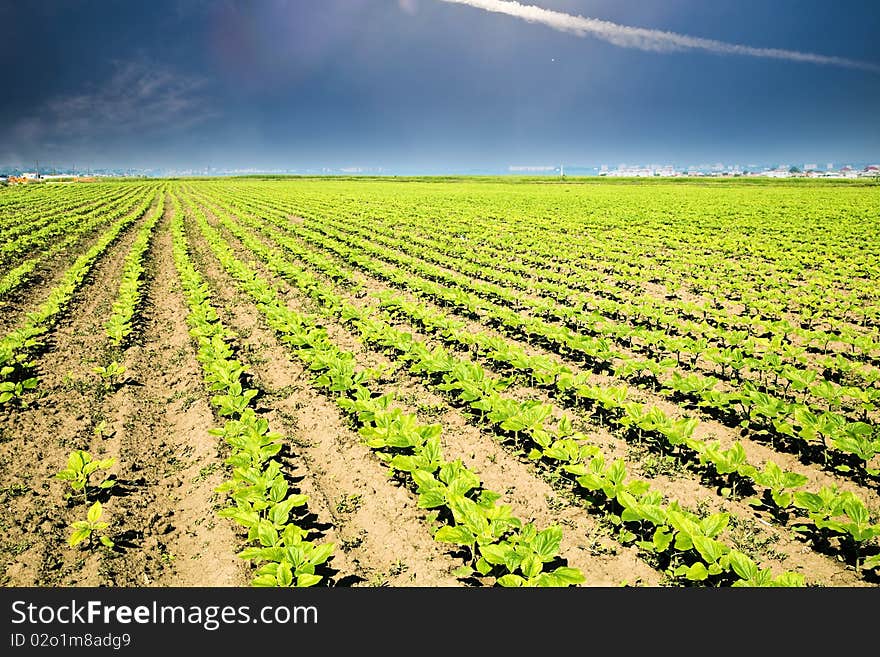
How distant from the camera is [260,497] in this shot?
12.0ft

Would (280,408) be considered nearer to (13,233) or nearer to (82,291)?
(82,291)

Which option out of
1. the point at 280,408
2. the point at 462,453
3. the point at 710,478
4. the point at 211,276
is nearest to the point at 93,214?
the point at 211,276

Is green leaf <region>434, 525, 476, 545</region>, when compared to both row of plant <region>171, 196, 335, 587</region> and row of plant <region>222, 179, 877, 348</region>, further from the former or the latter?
row of plant <region>222, 179, 877, 348</region>

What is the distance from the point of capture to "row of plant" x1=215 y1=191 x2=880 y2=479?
4.32m

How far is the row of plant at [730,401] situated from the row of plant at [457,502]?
2.87 metres

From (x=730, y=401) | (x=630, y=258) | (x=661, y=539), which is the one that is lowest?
(x=730, y=401)

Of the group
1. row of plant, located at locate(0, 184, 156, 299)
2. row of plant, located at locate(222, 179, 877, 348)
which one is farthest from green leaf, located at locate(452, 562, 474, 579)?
row of plant, located at locate(0, 184, 156, 299)

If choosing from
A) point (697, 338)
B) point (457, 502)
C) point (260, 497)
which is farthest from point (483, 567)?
point (697, 338)

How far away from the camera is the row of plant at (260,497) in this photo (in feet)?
9.83

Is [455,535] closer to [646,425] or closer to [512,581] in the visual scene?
[512,581]

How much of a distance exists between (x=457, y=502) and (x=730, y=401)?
4.34 metres

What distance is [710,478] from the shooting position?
14.3 feet

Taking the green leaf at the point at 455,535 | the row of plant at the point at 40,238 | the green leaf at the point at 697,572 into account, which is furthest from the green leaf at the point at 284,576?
the row of plant at the point at 40,238

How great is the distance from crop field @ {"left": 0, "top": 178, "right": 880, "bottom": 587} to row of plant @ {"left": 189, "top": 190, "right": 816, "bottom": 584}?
0.03 m
